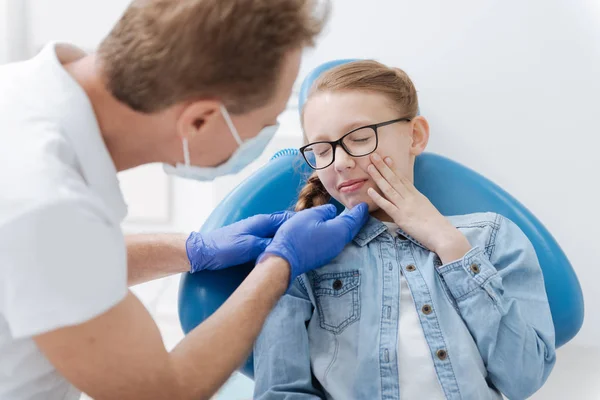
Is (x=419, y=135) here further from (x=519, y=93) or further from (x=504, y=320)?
(x=519, y=93)

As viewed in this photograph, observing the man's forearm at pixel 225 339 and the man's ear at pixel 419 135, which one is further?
the man's ear at pixel 419 135

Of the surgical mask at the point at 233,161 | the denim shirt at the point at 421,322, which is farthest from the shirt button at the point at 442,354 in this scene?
the surgical mask at the point at 233,161

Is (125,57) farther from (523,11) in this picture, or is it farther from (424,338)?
(523,11)

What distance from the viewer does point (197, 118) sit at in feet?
2.63

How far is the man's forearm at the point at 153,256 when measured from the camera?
113cm

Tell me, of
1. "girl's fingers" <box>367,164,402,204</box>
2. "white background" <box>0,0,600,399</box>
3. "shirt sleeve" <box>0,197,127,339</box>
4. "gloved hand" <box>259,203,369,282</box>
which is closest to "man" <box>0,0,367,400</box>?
"shirt sleeve" <box>0,197,127,339</box>

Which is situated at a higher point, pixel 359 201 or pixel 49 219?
pixel 49 219

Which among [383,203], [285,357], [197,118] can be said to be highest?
[197,118]

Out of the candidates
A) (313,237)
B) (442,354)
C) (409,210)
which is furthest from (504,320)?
(313,237)

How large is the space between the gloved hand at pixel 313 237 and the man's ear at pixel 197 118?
1.01ft

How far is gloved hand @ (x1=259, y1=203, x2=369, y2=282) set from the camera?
105 cm

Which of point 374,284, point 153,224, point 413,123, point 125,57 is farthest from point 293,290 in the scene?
point 153,224

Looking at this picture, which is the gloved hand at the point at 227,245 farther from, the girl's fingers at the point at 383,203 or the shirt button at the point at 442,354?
the shirt button at the point at 442,354

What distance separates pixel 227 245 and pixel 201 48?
1.71 ft
